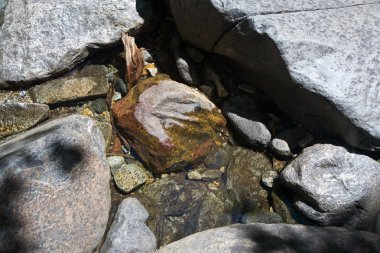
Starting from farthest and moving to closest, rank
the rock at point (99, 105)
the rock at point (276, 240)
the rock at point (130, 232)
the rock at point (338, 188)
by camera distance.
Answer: the rock at point (99, 105), the rock at point (338, 188), the rock at point (130, 232), the rock at point (276, 240)

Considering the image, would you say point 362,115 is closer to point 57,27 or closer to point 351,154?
point 351,154

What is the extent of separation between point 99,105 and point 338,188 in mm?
1951

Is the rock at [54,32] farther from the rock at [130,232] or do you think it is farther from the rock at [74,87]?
the rock at [130,232]

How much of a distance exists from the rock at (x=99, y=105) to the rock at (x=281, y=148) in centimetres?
139

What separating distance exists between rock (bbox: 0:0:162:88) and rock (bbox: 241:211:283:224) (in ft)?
5.92

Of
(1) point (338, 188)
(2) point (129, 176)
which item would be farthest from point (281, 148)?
(2) point (129, 176)

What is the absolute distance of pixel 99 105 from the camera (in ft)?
11.4

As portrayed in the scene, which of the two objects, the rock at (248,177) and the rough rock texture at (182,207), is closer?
the rough rock texture at (182,207)

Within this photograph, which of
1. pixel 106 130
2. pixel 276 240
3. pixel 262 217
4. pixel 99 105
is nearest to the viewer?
pixel 276 240

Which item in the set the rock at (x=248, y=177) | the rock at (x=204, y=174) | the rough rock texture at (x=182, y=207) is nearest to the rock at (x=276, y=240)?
the rough rock texture at (x=182, y=207)

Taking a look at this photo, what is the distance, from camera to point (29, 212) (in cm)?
250

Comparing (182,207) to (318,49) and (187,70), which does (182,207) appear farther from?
(318,49)

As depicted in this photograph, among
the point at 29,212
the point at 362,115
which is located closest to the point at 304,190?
the point at 362,115

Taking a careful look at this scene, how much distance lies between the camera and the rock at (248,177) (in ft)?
10.7
